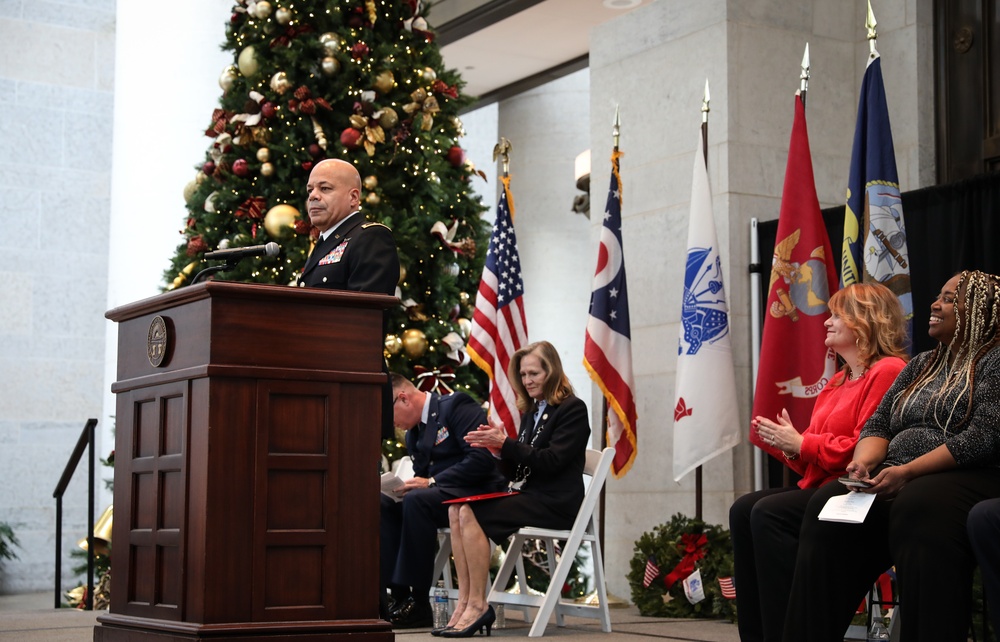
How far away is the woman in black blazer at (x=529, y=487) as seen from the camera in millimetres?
5121

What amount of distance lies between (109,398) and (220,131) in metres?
2.23

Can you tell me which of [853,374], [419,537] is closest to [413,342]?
[419,537]

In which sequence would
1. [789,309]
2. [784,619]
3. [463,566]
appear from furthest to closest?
1. [789,309]
2. [463,566]
3. [784,619]

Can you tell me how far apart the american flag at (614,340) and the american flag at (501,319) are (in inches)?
22.4

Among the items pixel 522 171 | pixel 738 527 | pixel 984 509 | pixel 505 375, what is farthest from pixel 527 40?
pixel 984 509

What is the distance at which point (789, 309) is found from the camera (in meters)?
5.66

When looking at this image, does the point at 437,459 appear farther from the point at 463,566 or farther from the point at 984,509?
the point at 984,509

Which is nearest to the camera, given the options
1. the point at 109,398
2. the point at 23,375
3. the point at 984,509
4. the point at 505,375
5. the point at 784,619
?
the point at 984,509

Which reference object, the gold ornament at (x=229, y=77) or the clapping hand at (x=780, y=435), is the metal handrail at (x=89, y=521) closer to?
the gold ornament at (x=229, y=77)

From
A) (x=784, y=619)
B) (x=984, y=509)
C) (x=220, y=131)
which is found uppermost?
(x=220, y=131)

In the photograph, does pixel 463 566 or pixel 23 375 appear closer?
pixel 463 566

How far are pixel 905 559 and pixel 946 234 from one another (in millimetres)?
2699

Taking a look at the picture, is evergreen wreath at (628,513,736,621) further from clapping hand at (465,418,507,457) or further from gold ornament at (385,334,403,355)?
gold ornament at (385,334,403,355)

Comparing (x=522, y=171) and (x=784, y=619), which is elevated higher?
(x=522, y=171)
